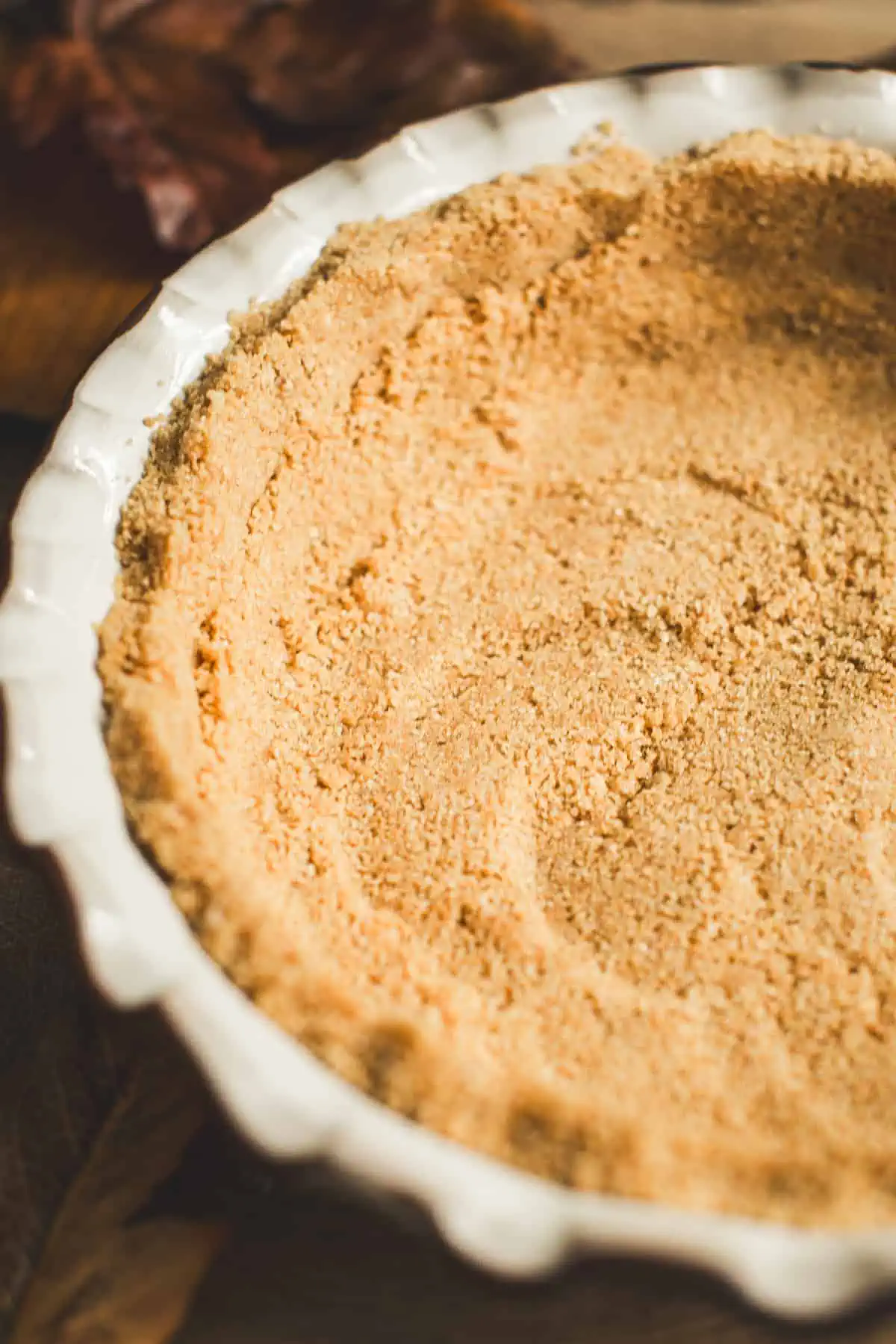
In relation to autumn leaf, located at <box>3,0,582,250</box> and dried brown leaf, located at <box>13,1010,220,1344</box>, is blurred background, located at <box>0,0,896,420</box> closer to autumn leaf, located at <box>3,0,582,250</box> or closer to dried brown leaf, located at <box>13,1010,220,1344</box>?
autumn leaf, located at <box>3,0,582,250</box>

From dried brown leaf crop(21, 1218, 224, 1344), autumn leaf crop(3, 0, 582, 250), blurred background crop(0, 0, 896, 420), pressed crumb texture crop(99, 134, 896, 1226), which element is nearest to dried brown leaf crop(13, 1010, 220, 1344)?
dried brown leaf crop(21, 1218, 224, 1344)

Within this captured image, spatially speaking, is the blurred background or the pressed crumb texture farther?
the blurred background

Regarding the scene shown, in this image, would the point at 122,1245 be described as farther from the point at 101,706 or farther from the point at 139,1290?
the point at 101,706

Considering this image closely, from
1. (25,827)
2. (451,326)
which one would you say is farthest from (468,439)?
(25,827)

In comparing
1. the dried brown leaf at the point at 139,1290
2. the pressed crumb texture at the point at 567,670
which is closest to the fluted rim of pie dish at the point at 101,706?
the pressed crumb texture at the point at 567,670

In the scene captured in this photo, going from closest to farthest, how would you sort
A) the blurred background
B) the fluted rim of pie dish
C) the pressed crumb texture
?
1. the fluted rim of pie dish
2. the pressed crumb texture
3. the blurred background

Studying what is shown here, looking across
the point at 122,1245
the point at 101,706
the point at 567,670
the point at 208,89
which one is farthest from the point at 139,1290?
the point at 208,89

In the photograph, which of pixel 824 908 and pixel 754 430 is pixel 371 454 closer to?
pixel 754 430

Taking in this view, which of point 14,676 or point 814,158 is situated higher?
point 814,158
